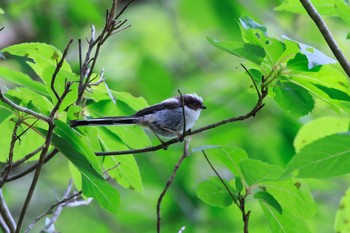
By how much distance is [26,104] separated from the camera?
89.3 inches

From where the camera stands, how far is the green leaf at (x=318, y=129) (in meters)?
3.06

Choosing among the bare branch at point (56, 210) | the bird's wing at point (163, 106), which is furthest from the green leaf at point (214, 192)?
the bird's wing at point (163, 106)

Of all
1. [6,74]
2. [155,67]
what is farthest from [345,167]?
[155,67]

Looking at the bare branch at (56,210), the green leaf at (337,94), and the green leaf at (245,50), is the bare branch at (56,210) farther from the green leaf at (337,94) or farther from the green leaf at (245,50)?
the green leaf at (337,94)

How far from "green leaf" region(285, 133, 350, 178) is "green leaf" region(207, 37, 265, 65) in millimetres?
417

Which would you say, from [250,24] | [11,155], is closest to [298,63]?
[250,24]

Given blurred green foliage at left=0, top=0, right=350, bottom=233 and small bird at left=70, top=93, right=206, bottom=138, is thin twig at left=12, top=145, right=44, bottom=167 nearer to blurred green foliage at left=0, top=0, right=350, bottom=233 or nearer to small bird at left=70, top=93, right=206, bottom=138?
small bird at left=70, top=93, right=206, bottom=138

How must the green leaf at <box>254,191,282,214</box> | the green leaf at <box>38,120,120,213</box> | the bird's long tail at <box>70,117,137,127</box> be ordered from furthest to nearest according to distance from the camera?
the green leaf at <box>254,191,282,214</box> < the bird's long tail at <box>70,117,137,127</box> < the green leaf at <box>38,120,120,213</box>

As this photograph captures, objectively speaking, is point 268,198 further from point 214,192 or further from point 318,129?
point 318,129

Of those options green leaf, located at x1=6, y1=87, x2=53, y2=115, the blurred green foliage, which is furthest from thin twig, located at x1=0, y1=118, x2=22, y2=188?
the blurred green foliage

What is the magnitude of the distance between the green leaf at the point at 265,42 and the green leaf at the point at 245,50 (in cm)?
2

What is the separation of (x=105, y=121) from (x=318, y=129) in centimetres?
109

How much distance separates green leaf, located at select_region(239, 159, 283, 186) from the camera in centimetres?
229

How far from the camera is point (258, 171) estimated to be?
2322 millimetres
